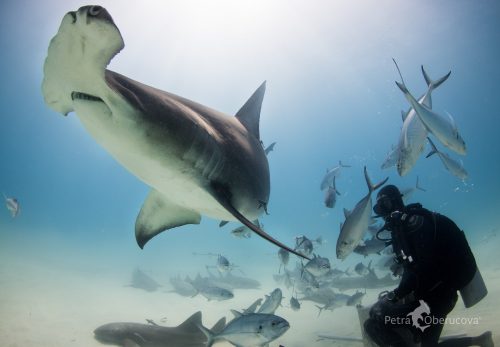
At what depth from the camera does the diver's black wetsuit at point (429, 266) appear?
310 centimetres

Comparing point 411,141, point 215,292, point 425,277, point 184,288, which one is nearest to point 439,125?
point 411,141

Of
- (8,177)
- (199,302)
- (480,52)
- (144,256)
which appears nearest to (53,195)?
(8,177)

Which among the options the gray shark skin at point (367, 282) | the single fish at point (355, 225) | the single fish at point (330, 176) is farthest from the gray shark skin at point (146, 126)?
the gray shark skin at point (367, 282)

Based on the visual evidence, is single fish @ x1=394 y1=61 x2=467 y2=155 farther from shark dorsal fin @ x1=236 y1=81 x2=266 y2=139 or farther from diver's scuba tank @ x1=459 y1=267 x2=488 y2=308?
shark dorsal fin @ x1=236 y1=81 x2=266 y2=139

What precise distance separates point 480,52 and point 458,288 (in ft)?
150

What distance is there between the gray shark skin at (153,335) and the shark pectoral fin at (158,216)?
263 centimetres

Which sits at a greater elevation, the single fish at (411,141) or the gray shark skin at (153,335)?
the single fish at (411,141)

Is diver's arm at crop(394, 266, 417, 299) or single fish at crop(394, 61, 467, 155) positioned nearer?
diver's arm at crop(394, 266, 417, 299)

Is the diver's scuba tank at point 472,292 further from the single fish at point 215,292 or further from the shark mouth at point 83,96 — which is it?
the single fish at point 215,292

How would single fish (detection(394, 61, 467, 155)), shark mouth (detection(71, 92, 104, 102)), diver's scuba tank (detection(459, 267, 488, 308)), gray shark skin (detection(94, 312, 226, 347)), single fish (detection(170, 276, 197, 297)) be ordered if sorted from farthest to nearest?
1. single fish (detection(170, 276, 197, 297))
2. gray shark skin (detection(94, 312, 226, 347))
3. single fish (detection(394, 61, 467, 155))
4. diver's scuba tank (detection(459, 267, 488, 308))
5. shark mouth (detection(71, 92, 104, 102))

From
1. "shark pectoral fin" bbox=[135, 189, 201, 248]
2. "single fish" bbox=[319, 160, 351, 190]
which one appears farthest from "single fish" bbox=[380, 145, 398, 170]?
"shark pectoral fin" bbox=[135, 189, 201, 248]

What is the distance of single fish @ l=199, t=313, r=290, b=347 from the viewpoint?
4.13m

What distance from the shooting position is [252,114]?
4602 mm

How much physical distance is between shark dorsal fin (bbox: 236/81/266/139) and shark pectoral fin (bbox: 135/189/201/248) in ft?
5.04
